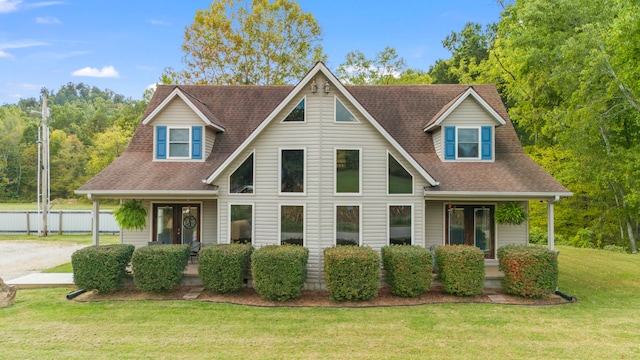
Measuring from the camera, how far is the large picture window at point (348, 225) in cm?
1042

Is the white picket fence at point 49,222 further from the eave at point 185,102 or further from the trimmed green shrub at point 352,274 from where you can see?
the trimmed green shrub at point 352,274

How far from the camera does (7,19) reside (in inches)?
1080

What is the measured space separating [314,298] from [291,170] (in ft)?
12.2

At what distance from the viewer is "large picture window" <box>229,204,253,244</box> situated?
1070 centimetres

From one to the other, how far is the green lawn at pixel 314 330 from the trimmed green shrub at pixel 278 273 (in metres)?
0.54

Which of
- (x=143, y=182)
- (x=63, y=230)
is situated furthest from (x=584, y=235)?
(x=63, y=230)

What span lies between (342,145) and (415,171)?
2.34m

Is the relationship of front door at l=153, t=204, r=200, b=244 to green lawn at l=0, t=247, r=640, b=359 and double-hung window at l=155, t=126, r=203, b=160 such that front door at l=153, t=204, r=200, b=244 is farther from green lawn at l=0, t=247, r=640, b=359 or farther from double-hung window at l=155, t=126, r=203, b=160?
green lawn at l=0, t=247, r=640, b=359

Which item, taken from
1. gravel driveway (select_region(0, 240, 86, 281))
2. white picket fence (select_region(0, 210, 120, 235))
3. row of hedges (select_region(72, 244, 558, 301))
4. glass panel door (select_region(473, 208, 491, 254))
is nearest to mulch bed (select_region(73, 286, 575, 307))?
row of hedges (select_region(72, 244, 558, 301))

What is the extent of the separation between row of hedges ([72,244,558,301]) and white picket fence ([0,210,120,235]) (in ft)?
49.6

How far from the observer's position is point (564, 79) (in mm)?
17578

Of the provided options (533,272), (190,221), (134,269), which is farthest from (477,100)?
(134,269)

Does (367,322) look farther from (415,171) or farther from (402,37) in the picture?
(402,37)

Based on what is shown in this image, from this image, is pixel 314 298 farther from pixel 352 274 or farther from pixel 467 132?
pixel 467 132
